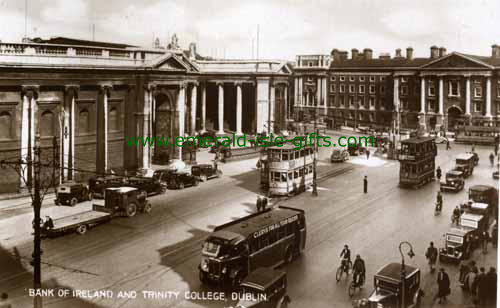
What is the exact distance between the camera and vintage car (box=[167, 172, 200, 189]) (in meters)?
38.8

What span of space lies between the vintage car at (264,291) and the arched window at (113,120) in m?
25.4

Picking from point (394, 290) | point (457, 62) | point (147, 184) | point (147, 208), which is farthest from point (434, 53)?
point (394, 290)

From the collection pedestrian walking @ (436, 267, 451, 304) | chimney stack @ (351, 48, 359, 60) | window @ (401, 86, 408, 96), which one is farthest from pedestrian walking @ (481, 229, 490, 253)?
chimney stack @ (351, 48, 359, 60)

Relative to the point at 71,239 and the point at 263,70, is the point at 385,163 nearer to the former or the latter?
the point at 263,70

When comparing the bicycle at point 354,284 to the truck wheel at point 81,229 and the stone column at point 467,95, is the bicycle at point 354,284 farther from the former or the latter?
the stone column at point 467,95

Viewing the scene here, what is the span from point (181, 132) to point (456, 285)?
30.3 metres

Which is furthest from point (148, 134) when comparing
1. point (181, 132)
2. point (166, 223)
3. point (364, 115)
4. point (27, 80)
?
point (364, 115)

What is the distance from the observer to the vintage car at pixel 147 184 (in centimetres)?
3530

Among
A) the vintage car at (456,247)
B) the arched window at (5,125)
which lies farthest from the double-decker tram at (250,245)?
the arched window at (5,125)

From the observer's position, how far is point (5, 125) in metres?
33.9

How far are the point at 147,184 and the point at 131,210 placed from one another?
4.74m

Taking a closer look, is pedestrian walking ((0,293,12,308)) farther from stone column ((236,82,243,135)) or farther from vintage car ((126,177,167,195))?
stone column ((236,82,243,135))

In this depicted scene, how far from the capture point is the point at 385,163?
2082 inches

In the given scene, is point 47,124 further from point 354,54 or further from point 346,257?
point 354,54
